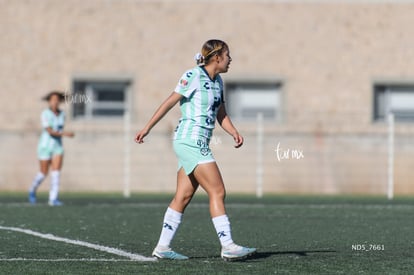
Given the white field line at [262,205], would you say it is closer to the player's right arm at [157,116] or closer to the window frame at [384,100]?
the window frame at [384,100]

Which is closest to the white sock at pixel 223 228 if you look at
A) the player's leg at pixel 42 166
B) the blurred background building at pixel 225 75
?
the player's leg at pixel 42 166

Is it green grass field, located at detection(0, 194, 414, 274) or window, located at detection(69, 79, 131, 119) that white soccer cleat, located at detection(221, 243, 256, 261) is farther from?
window, located at detection(69, 79, 131, 119)

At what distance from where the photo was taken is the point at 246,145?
96.4 feet

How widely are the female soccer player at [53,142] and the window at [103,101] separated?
921 cm

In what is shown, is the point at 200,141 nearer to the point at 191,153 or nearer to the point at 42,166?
the point at 191,153

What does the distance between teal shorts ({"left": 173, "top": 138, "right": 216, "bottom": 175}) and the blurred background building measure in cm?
1916

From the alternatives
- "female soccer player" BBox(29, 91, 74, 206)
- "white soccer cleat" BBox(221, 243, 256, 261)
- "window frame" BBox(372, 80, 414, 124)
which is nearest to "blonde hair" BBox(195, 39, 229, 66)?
"white soccer cleat" BBox(221, 243, 256, 261)

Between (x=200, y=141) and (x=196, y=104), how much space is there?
0.34 meters

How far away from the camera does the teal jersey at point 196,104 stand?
419 inches

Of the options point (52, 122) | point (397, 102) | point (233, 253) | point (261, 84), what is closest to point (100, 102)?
point (261, 84)

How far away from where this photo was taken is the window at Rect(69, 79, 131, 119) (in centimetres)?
3083

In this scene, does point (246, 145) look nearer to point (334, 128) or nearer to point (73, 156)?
point (334, 128)

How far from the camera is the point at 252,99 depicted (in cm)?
3100

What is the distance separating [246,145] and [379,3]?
501cm
